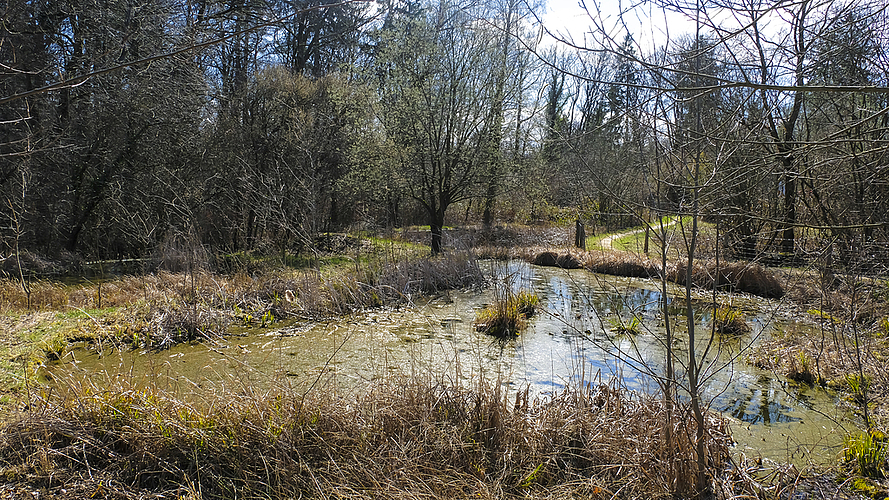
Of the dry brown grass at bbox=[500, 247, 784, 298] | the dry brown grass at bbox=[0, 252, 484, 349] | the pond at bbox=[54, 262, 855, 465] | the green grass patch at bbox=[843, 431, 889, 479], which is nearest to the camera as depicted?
the green grass patch at bbox=[843, 431, 889, 479]

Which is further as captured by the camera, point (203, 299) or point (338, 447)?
point (203, 299)

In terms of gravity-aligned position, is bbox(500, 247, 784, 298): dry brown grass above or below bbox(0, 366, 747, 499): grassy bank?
above

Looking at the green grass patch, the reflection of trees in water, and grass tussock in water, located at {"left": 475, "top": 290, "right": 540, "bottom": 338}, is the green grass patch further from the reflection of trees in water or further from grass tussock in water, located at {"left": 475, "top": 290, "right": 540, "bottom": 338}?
grass tussock in water, located at {"left": 475, "top": 290, "right": 540, "bottom": 338}

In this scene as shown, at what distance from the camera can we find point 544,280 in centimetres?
1162

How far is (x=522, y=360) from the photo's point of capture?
20.3 feet

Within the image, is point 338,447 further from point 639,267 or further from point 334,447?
point 639,267

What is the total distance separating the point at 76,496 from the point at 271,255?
321 inches

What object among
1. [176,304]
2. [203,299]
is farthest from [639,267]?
[176,304]

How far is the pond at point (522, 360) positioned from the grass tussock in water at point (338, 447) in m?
0.32

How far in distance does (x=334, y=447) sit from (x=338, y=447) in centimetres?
6

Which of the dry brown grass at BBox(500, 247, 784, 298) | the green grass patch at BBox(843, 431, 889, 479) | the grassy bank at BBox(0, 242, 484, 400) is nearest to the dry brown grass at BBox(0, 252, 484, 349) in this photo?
the grassy bank at BBox(0, 242, 484, 400)

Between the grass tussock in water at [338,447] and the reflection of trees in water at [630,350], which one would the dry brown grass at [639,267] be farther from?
the grass tussock in water at [338,447]

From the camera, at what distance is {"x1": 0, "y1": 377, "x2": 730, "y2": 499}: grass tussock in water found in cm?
302

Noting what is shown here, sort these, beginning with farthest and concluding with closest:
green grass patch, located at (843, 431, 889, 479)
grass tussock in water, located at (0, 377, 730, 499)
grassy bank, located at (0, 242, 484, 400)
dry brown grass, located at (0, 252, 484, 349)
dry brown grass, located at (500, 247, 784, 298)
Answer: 1. dry brown grass, located at (500, 247, 784, 298)
2. dry brown grass, located at (0, 252, 484, 349)
3. grassy bank, located at (0, 242, 484, 400)
4. green grass patch, located at (843, 431, 889, 479)
5. grass tussock in water, located at (0, 377, 730, 499)
